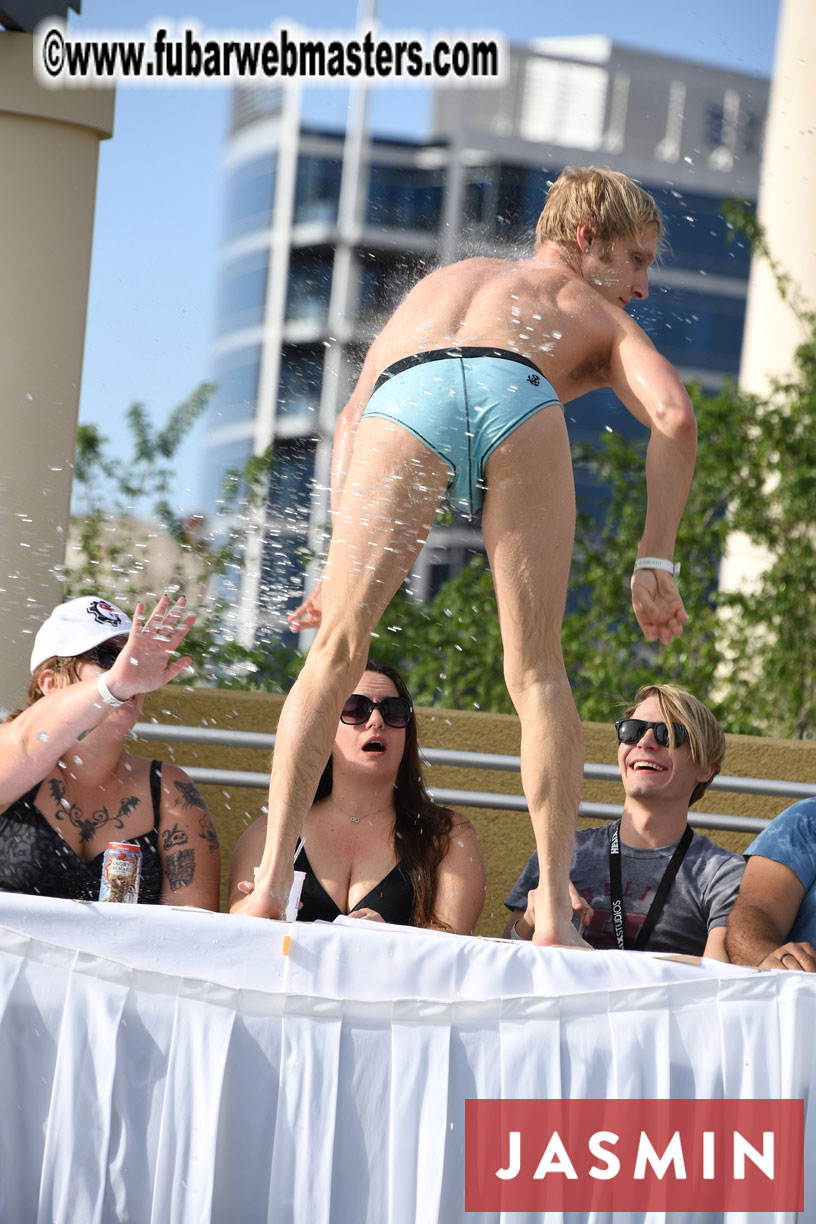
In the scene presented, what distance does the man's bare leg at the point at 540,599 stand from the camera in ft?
7.00

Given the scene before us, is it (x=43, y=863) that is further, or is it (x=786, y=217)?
(x=786, y=217)

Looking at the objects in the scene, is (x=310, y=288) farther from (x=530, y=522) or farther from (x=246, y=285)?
(x=246, y=285)

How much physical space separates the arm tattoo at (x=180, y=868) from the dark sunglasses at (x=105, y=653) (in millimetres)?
410

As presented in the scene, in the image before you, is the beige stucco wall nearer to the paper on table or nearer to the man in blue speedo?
the paper on table

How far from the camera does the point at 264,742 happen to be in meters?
3.66

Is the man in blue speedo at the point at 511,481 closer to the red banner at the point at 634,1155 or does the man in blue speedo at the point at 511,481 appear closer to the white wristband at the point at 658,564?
the white wristband at the point at 658,564

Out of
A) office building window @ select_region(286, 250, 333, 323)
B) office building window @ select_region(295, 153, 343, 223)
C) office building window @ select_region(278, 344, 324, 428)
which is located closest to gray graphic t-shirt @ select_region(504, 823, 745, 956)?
office building window @ select_region(278, 344, 324, 428)

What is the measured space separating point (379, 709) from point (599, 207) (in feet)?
3.70

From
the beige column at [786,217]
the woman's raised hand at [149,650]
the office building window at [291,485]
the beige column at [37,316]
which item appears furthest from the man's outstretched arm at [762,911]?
the beige column at [786,217]

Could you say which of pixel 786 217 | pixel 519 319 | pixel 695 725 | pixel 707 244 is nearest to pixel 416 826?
pixel 695 725

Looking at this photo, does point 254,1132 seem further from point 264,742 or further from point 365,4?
point 365,4

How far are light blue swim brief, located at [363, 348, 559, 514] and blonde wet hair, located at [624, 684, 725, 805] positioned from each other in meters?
0.96

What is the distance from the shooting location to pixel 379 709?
2.84 meters

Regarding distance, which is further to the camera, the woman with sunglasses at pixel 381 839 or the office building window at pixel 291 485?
the office building window at pixel 291 485
